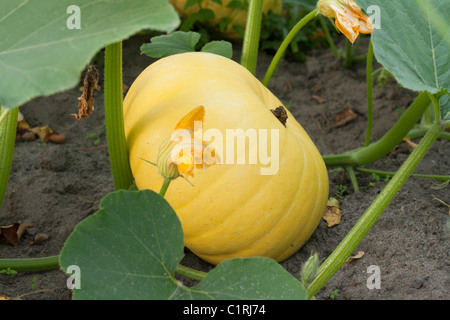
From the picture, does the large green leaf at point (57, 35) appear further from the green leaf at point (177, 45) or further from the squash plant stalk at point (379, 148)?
the squash plant stalk at point (379, 148)

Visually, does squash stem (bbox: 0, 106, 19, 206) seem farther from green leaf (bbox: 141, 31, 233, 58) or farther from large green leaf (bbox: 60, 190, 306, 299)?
large green leaf (bbox: 60, 190, 306, 299)

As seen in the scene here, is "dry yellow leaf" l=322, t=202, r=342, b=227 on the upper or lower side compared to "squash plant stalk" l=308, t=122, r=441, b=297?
lower

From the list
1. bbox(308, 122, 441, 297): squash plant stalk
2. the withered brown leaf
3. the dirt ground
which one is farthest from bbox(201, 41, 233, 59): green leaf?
bbox(308, 122, 441, 297): squash plant stalk

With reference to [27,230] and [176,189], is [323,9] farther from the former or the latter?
[27,230]

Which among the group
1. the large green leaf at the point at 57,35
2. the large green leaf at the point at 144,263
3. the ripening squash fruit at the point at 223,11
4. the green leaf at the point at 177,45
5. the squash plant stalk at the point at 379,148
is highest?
the large green leaf at the point at 57,35

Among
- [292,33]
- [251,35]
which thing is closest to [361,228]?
[292,33]

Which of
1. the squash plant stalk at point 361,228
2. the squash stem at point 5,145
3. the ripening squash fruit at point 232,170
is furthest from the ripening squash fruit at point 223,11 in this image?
the squash plant stalk at point 361,228

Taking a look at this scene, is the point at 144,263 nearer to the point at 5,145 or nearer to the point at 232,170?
the point at 232,170
